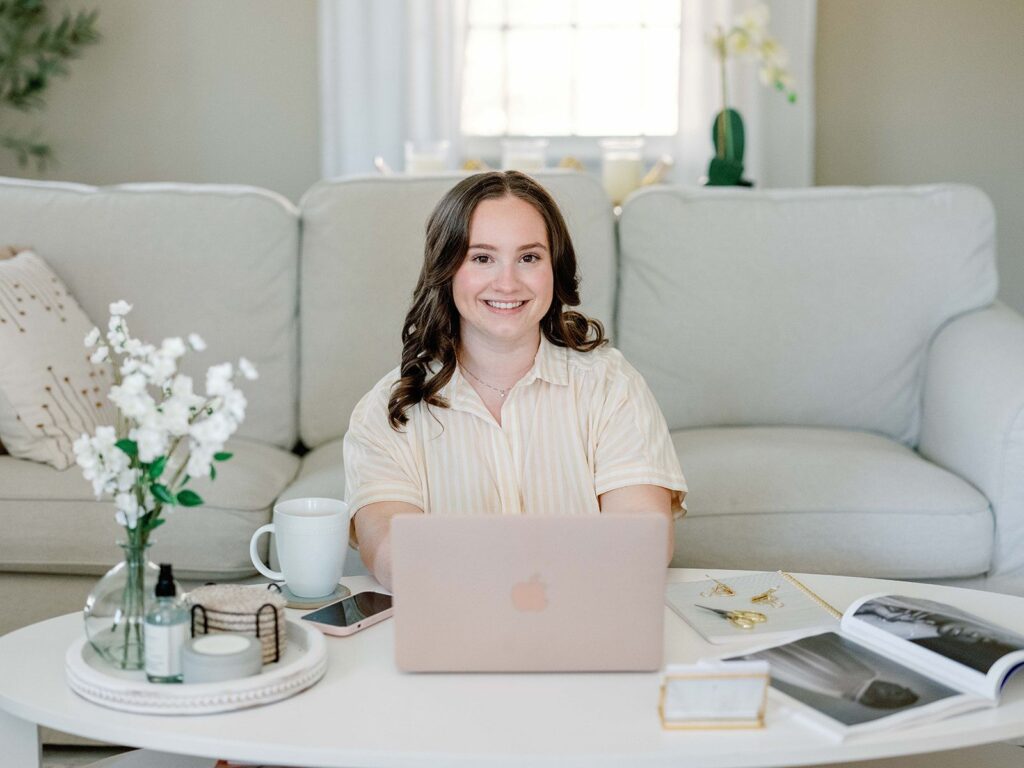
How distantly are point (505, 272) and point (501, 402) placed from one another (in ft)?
0.62

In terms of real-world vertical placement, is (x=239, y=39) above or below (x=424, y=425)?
above

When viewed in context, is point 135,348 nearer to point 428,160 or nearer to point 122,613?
point 122,613

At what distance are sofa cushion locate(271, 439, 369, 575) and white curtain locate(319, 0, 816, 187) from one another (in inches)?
60.7

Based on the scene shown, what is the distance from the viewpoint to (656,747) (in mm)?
1071

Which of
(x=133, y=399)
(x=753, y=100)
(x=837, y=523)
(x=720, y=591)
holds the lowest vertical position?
(x=837, y=523)

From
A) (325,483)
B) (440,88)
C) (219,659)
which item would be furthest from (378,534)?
(440,88)

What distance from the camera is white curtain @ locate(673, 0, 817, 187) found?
3.64 meters

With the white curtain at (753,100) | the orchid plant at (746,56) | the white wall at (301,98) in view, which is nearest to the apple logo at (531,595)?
the orchid plant at (746,56)

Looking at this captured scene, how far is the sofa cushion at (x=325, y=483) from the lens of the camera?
209cm

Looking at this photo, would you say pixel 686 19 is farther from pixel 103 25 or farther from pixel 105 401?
pixel 105 401

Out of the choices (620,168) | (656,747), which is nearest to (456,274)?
(656,747)

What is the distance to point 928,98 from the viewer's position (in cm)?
377

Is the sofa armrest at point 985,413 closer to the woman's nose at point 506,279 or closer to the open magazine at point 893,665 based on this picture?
the open magazine at point 893,665

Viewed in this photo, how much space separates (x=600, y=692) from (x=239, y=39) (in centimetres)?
304
